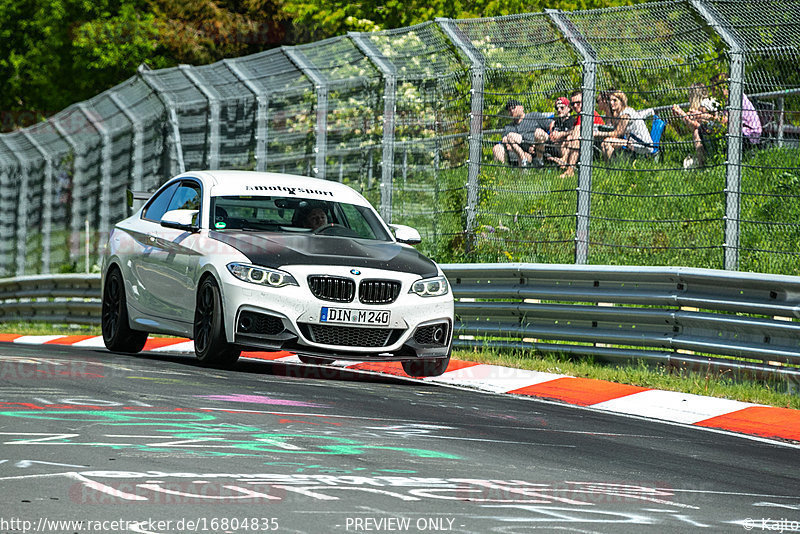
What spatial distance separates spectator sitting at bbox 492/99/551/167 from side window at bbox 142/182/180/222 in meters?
3.52

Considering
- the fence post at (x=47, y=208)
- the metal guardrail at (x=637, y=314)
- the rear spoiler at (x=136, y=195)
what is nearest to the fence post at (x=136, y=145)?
the fence post at (x=47, y=208)

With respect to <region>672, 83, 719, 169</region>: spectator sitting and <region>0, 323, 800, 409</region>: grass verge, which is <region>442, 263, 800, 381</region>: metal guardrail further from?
<region>672, 83, 719, 169</region>: spectator sitting

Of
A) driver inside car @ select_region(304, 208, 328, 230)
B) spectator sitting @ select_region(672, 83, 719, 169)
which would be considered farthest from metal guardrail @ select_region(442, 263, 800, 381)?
driver inside car @ select_region(304, 208, 328, 230)

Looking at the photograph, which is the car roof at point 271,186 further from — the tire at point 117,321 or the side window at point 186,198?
the tire at point 117,321

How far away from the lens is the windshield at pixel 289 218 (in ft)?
38.5

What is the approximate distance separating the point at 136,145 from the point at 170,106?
1.70 meters

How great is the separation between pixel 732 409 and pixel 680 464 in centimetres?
281

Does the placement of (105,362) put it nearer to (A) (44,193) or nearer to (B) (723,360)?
(B) (723,360)

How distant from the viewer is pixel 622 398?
11.0 m

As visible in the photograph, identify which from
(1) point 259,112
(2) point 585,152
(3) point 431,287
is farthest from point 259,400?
(1) point 259,112

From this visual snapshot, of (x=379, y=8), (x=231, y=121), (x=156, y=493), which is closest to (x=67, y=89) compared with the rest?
(x=379, y=8)

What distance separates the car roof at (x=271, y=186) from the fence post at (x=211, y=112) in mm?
6544

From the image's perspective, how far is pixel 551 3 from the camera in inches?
1187

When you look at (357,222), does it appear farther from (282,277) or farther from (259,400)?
(259,400)
